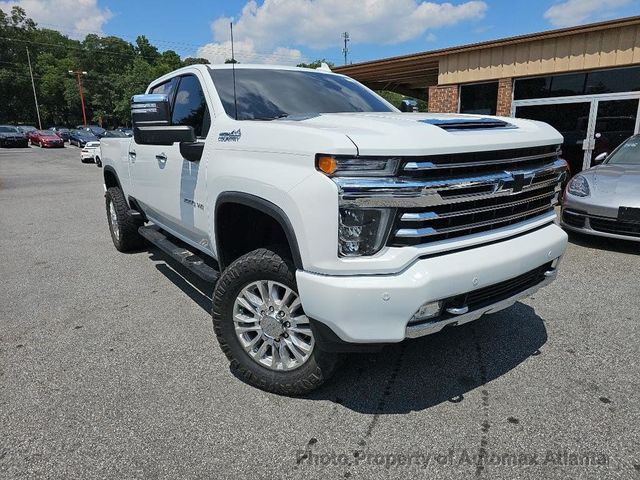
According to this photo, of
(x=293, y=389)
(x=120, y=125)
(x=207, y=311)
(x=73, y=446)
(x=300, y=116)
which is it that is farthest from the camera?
(x=120, y=125)

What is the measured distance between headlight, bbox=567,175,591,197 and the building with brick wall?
15.7ft

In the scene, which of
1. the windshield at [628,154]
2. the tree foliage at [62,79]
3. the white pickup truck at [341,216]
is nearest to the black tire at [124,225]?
the white pickup truck at [341,216]

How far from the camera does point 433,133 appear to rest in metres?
2.35

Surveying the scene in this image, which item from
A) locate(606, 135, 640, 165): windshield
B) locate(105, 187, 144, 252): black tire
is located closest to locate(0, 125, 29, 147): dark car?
locate(105, 187, 144, 252): black tire

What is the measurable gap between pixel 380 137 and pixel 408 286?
28.0 inches

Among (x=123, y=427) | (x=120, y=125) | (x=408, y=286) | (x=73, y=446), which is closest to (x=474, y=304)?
(x=408, y=286)

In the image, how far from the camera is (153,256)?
5.92 metres

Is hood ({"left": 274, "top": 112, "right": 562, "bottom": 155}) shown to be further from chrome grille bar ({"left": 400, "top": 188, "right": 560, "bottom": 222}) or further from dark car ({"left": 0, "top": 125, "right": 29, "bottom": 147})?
dark car ({"left": 0, "top": 125, "right": 29, "bottom": 147})

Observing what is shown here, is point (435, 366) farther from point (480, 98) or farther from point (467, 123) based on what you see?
point (480, 98)

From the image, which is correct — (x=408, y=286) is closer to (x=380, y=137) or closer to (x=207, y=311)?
(x=380, y=137)

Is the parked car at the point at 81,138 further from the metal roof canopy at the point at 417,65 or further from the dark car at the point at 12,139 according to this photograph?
the metal roof canopy at the point at 417,65

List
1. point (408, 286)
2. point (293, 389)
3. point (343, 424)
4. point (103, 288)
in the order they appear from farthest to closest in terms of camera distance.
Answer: point (103, 288), point (293, 389), point (343, 424), point (408, 286)

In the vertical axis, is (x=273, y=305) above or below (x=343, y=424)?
above

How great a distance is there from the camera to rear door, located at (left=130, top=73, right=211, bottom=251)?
347cm
